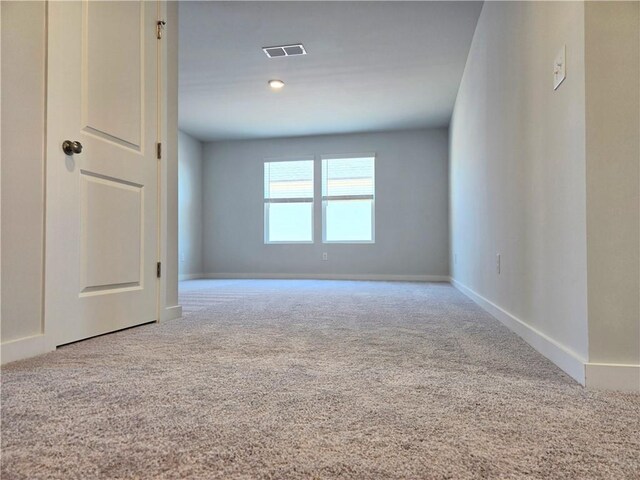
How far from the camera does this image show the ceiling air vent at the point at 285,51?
3594mm

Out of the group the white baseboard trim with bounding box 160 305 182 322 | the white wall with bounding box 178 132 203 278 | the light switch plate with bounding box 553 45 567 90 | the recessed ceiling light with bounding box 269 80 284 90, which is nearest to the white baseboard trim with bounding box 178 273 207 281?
the white wall with bounding box 178 132 203 278

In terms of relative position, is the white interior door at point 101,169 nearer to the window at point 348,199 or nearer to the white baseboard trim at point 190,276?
the white baseboard trim at point 190,276

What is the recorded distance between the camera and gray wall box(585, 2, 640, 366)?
3.84ft

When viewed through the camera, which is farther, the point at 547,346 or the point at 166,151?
the point at 166,151

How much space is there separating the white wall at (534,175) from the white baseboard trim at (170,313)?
6.01ft

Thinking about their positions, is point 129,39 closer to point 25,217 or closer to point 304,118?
point 25,217

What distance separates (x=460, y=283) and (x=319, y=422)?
3.82 m

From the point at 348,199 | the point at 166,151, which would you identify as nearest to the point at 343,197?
the point at 348,199

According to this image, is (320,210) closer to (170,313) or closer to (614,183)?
(170,313)

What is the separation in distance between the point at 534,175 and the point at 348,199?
472cm

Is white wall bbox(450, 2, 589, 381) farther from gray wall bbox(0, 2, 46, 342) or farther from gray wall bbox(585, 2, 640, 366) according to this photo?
gray wall bbox(0, 2, 46, 342)

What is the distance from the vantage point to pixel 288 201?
21.7 ft

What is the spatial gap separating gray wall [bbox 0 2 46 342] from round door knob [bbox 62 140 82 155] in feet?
0.33

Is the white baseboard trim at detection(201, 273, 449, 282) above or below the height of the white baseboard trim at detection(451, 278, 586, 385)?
below
